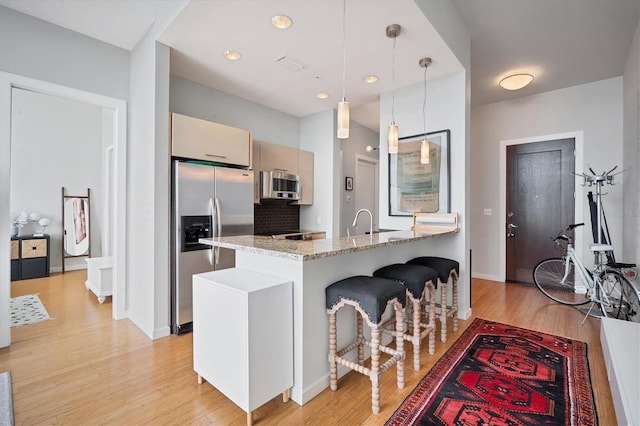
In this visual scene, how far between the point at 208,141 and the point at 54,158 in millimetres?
4290

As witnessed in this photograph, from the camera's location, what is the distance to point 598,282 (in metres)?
3.12

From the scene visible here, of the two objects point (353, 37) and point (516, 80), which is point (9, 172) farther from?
point (516, 80)

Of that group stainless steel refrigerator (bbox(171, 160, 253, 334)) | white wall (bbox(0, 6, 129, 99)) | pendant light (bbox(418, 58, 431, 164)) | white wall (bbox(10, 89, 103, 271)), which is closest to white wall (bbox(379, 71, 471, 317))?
pendant light (bbox(418, 58, 431, 164))

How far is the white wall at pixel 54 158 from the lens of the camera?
509cm

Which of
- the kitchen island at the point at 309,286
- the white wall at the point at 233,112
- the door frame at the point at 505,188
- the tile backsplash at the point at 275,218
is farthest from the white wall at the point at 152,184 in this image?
the door frame at the point at 505,188

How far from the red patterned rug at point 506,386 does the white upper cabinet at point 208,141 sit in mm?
2848

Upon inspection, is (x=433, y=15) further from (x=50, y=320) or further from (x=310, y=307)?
(x=50, y=320)

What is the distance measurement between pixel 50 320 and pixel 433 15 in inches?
186

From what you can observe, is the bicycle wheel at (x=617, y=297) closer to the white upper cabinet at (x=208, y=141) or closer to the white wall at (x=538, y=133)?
the white wall at (x=538, y=133)

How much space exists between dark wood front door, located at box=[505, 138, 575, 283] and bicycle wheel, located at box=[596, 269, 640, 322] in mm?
1222

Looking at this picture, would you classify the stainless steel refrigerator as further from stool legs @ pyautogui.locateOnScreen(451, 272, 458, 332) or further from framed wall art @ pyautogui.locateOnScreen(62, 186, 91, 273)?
framed wall art @ pyautogui.locateOnScreen(62, 186, 91, 273)

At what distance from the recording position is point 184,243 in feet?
9.50

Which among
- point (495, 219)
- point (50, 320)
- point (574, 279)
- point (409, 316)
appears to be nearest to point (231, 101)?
point (50, 320)

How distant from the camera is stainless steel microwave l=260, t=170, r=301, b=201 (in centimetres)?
405
